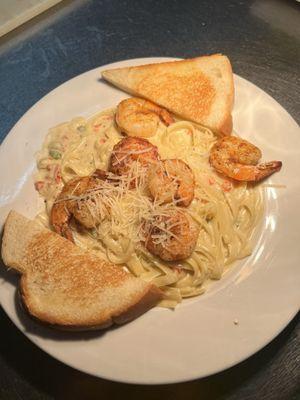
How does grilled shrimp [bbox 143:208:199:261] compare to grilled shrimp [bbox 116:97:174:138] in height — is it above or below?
below

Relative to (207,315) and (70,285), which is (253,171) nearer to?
(207,315)

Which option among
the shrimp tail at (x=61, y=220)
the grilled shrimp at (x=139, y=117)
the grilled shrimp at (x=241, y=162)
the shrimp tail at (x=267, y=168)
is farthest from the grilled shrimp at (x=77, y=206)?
the shrimp tail at (x=267, y=168)

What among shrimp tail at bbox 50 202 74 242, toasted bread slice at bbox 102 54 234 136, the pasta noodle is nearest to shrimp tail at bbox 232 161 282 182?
the pasta noodle

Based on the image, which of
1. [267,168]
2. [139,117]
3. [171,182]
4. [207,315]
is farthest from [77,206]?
[267,168]

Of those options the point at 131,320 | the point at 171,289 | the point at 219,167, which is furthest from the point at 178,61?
the point at 131,320

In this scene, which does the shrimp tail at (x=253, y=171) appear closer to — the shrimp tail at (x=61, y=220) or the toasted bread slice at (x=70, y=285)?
the toasted bread slice at (x=70, y=285)

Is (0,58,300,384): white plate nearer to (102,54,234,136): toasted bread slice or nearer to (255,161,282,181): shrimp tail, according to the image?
(255,161,282,181): shrimp tail
